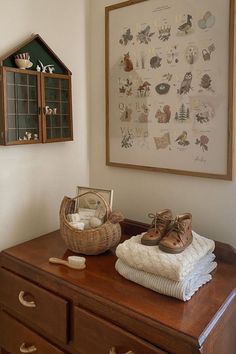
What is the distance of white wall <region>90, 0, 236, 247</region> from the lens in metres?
1.23

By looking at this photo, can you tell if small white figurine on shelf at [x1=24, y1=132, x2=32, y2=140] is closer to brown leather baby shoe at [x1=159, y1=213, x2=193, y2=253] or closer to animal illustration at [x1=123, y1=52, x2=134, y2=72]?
animal illustration at [x1=123, y1=52, x2=134, y2=72]

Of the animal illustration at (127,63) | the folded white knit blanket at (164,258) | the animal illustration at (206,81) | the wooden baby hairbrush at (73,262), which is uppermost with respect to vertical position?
the animal illustration at (127,63)

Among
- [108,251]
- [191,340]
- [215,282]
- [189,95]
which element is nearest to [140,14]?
[189,95]

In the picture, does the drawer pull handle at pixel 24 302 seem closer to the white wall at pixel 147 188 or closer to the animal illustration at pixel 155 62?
the white wall at pixel 147 188

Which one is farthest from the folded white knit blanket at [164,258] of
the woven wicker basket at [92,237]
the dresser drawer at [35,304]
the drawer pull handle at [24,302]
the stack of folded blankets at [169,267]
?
the drawer pull handle at [24,302]

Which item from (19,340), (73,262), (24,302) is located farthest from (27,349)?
(73,262)

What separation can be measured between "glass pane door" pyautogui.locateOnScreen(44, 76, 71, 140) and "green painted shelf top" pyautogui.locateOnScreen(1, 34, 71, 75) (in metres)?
0.06

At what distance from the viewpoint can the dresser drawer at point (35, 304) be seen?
3.42 feet

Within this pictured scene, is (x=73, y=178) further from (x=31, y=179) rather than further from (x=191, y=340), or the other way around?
(x=191, y=340)

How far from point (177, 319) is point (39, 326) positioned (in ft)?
1.74

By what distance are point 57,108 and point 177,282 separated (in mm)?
879

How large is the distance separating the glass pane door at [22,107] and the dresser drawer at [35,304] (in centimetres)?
53

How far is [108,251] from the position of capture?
1.26m

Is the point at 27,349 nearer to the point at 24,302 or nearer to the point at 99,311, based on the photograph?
the point at 24,302
